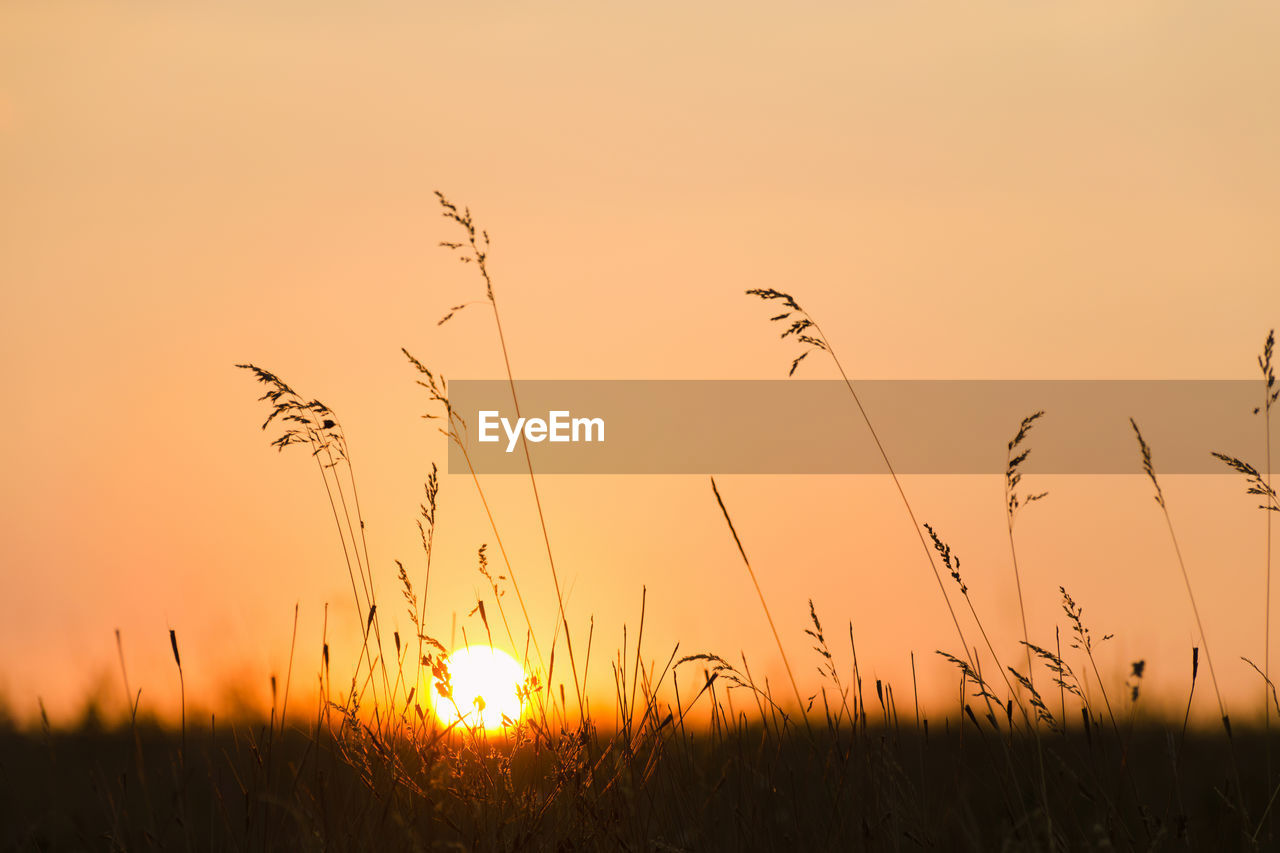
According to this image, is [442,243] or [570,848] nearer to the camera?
[570,848]

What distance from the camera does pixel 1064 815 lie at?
2.48 metres

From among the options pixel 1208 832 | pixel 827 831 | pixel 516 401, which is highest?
pixel 516 401

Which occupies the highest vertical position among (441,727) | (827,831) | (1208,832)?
(441,727)

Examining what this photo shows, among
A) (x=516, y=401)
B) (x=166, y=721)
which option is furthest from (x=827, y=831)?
(x=166, y=721)

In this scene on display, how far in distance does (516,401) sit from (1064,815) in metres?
1.84

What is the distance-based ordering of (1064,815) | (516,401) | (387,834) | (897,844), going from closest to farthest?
(897,844)
(387,834)
(1064,815)
(516,401)

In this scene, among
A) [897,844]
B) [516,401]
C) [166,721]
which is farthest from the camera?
[166,721]

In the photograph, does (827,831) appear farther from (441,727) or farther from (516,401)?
(516,401)

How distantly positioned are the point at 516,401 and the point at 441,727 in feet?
3.16

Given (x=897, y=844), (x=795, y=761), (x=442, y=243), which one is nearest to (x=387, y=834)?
(x=795, y=761)

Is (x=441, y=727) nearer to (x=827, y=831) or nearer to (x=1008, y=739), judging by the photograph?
(x=827, y=831)

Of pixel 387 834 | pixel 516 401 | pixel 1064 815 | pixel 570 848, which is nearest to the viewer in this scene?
pixel 570 848

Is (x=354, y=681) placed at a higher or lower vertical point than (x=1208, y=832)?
higher

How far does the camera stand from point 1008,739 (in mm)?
2506
